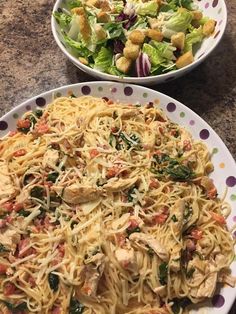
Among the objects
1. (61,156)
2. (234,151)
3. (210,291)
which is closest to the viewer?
(210,291)

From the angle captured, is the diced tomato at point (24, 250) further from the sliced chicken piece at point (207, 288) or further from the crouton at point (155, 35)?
the crouton at point (155, 35)

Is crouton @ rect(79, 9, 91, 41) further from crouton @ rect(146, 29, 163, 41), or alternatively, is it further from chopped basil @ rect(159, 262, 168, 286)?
chopped basil @ rect(159, 262, 168, 286)

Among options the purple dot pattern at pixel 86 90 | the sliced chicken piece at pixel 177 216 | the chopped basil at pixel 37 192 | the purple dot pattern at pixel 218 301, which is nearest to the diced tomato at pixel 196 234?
the sliced chicken piece at pixel 177 216

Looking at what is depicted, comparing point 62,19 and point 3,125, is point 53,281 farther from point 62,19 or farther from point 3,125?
point 62,19

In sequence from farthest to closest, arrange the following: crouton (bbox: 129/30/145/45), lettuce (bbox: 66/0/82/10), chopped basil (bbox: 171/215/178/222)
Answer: lettuce (bbox: 66/0/82/10) → crouton (bbox: 129/30/145/45) → chopped basil (bbox: 171/215/178/222)

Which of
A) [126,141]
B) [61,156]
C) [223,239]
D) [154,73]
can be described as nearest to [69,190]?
[61,156]

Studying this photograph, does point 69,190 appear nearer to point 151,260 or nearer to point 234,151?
point 151,260

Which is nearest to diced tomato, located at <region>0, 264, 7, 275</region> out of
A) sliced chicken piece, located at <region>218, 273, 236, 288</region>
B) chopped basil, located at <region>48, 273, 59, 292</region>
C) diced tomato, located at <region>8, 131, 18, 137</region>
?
chopped basil, located at <region>48, 273, 59, 292</region>
